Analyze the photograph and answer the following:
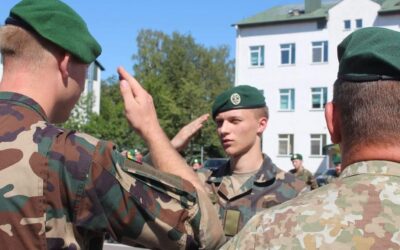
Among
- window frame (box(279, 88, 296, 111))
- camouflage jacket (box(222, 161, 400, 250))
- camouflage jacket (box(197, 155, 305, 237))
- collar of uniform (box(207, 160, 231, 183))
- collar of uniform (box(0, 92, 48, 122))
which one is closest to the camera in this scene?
camouflage jacket (box(222, 161, 400, 250))

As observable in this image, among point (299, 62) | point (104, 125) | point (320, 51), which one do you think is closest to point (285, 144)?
point (299, 62)

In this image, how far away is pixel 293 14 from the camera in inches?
1485

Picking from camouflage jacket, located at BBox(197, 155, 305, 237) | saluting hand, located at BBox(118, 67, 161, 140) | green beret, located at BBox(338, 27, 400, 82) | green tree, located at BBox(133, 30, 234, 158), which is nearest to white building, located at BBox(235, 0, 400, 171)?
green tree, located at BBox(133, 30, 234, 158)

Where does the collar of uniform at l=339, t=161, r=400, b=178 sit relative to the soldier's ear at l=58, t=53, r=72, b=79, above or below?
below

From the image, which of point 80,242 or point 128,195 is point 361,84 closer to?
point 128,195

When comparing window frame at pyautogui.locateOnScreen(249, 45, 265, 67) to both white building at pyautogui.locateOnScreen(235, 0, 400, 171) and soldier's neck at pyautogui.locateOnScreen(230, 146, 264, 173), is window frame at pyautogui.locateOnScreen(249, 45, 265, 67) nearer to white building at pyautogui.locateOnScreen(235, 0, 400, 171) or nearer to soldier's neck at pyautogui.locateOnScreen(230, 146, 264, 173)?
white building at pyautogui.locateOnScreen(235, 0, 400, 171)

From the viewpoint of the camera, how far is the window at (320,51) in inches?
1398

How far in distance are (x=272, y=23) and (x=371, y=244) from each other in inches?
1446

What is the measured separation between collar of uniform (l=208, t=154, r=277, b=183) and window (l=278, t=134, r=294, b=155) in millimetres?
32324

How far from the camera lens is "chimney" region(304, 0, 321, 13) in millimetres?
37819

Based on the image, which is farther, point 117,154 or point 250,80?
point 250,80

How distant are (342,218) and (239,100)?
98.5 inches

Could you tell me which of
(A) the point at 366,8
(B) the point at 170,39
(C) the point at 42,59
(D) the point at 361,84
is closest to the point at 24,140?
(C) the point at 42,59

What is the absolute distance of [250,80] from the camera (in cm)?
3731
